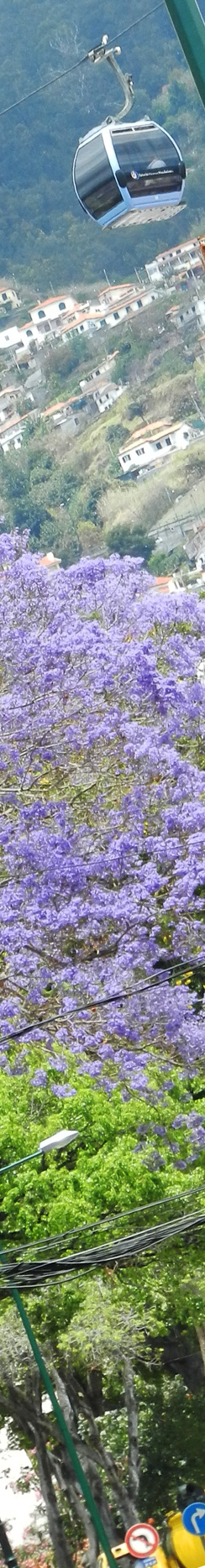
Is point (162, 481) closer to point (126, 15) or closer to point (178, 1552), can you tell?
point (126, 15)

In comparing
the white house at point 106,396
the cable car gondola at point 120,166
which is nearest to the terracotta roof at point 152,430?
the white house at point 106,396

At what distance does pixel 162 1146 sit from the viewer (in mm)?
8734

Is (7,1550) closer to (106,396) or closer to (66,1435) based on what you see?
(66,1435)

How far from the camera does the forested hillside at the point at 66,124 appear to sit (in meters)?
15.7

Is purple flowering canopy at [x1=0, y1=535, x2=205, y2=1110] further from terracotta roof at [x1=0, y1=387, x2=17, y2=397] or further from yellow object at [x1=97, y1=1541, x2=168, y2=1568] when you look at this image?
terracotta roof at [x1=0, y1=387, x2=17, y2=397]

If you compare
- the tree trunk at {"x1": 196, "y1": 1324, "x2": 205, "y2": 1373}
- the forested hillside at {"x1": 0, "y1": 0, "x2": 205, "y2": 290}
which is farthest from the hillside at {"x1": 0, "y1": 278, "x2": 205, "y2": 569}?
the tree trunk at {"x1": 196, "y1": 1324, "x2": 205, "y2": 1373}

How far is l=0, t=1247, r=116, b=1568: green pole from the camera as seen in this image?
845 centimetres

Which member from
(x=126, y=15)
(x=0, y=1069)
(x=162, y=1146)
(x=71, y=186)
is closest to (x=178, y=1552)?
(x=162, y=1146)

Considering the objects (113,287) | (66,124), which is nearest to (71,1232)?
(113,287)

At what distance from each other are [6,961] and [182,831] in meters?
1.27

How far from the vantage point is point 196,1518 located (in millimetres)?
6480

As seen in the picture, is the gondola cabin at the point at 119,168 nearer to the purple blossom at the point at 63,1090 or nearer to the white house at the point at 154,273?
the purple blossom at the point at 63,1090

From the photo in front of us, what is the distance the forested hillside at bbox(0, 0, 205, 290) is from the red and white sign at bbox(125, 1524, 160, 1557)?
11.1 metres

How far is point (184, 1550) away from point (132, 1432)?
0.76 meters
